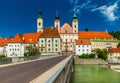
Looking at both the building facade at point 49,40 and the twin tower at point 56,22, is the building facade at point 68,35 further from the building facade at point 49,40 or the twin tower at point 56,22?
the building facade at point 49,40

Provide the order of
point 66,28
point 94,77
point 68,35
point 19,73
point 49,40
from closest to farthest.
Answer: point 19,73, point 94,77, point 49,40, point 66,28, point 68,35

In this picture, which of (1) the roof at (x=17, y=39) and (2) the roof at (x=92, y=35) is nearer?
(1) the roof at (x=17, y=39)

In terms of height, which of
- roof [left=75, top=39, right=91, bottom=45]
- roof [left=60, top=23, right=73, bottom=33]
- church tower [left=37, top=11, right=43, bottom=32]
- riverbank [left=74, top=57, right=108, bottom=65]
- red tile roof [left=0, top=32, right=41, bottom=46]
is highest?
church tower [left=37, top=11, right=43, bottom=32]

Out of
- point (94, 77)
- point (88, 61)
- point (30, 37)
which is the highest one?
point (30, 37)

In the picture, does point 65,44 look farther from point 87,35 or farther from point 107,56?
point 107,56

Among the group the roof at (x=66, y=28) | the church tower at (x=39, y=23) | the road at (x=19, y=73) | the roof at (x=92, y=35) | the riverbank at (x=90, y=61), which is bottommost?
the riverbank at (x=90, y=61)

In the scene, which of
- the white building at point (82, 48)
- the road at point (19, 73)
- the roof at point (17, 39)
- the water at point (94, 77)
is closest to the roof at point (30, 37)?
the roof at point (17, 39)

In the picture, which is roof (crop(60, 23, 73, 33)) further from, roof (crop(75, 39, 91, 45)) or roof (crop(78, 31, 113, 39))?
roof (crop(75, 39, 91, 45))

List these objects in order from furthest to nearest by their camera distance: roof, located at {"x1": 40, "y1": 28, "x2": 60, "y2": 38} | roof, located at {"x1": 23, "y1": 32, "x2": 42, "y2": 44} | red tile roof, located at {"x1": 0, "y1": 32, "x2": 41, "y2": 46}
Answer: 1. roof, located at {"x1": 23, "y1": 32, "x2": 42, "y2": 44}
2. red tile roof, located at {"x1": 0, "y1": 32, "x2": 41, "y2": 46}
3. roof, located at {"x1": 40, "y1": 28, "x2": 60, "y2": 38}

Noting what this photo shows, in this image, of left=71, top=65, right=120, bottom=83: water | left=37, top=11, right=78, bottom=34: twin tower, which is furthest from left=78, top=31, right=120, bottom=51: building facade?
left=71, top=65, right=120, bottom=83: water

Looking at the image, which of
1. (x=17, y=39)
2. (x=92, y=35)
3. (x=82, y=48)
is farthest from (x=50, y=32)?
(x=92, y=35)

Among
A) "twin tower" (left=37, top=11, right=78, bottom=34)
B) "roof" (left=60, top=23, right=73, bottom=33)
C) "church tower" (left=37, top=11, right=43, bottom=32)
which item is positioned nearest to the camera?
"roof" (left=60, top=23, right=73, bottom=33)

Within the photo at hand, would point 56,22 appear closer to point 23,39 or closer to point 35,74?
point 23,39

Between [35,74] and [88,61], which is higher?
[35,74]
